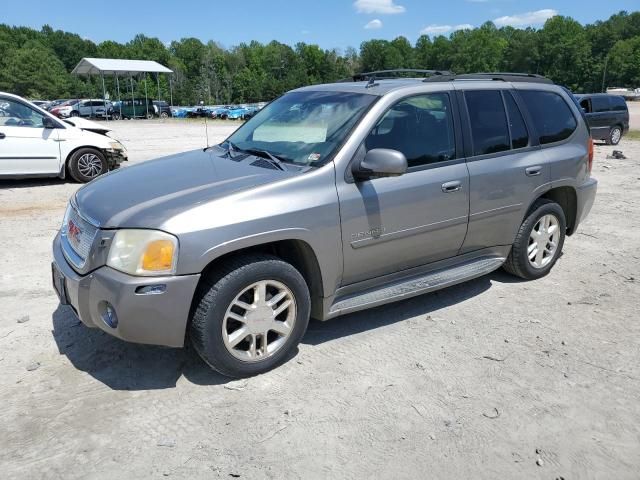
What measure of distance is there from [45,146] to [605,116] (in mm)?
16669

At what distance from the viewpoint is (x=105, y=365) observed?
3637 mm

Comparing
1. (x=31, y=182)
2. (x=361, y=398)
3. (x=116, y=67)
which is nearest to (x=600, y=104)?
(x=31, y=182)

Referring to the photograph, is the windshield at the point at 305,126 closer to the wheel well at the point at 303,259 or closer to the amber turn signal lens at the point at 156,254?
the wheel well at the point at 303,259

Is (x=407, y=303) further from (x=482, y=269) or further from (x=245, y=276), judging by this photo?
(x=245, y=276)

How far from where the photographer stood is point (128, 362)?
3676mm

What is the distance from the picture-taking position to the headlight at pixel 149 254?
305 cm

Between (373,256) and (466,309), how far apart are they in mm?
1244

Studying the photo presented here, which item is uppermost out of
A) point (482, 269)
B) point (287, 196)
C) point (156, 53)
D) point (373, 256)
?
point (156, 53)

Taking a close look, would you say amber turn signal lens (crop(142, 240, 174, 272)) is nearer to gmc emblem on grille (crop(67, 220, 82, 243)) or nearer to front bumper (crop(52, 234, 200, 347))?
front bumper (crop(52, 234, 200, 347))

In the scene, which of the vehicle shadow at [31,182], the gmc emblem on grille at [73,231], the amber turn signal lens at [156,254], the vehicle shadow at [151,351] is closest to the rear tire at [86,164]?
the vehicle shadow at [31,182]

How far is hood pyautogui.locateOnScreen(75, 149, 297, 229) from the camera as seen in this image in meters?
3.19

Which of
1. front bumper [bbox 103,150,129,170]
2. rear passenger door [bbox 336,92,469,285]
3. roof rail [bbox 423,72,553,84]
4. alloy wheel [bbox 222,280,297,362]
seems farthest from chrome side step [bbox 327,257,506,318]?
front bumper [bbox 103,150,129,170]

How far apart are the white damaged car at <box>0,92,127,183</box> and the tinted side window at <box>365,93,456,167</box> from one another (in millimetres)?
7591

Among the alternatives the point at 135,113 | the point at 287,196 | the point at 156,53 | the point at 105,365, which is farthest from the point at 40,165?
the point at 156,53
